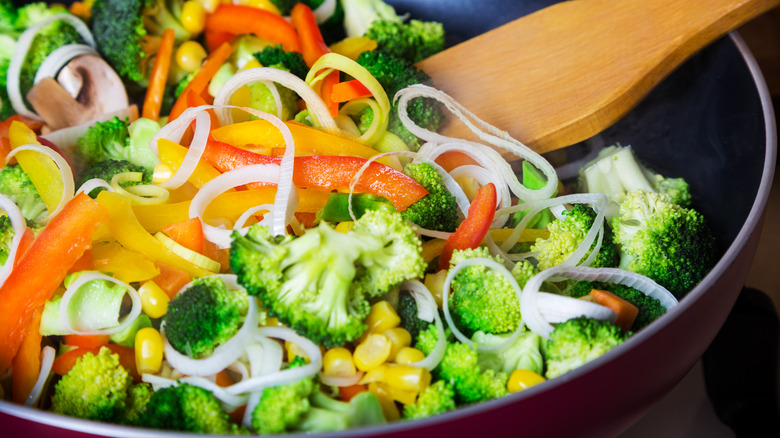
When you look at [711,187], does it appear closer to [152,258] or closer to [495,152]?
[495,152]

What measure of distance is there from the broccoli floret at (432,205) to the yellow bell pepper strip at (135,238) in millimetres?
534

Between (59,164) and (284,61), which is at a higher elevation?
(284,61)

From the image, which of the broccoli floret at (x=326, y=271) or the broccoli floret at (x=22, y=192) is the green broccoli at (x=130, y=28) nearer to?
the broccoli floret at (x=22, y=192)

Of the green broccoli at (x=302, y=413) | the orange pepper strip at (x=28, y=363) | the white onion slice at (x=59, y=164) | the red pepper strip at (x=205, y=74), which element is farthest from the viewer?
the red pepper strip at (x=205, y=74)

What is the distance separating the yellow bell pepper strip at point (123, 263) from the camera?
4.71 feet

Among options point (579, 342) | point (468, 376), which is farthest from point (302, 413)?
point (579, 342)

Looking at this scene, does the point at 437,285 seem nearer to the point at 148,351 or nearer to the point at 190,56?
the point at 148,351

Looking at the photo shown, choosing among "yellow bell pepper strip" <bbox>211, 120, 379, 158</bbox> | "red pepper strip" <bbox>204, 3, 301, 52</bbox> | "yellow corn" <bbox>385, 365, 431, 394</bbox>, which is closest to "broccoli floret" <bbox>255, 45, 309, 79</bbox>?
"red pepper strip" <bbox>204, 3, 301, 52</bbox>

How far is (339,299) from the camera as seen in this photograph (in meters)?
1.28

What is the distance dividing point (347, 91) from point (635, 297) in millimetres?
958

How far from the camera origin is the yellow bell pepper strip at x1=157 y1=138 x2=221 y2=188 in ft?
5.44

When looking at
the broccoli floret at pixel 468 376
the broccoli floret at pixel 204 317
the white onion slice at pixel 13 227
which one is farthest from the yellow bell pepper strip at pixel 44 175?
the broccoli floret at pixel 468 376

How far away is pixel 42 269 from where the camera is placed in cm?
139

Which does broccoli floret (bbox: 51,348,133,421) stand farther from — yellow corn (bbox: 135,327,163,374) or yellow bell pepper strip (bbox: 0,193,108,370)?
yellow bell pepper strip (bbox: 0,193,108,370)
